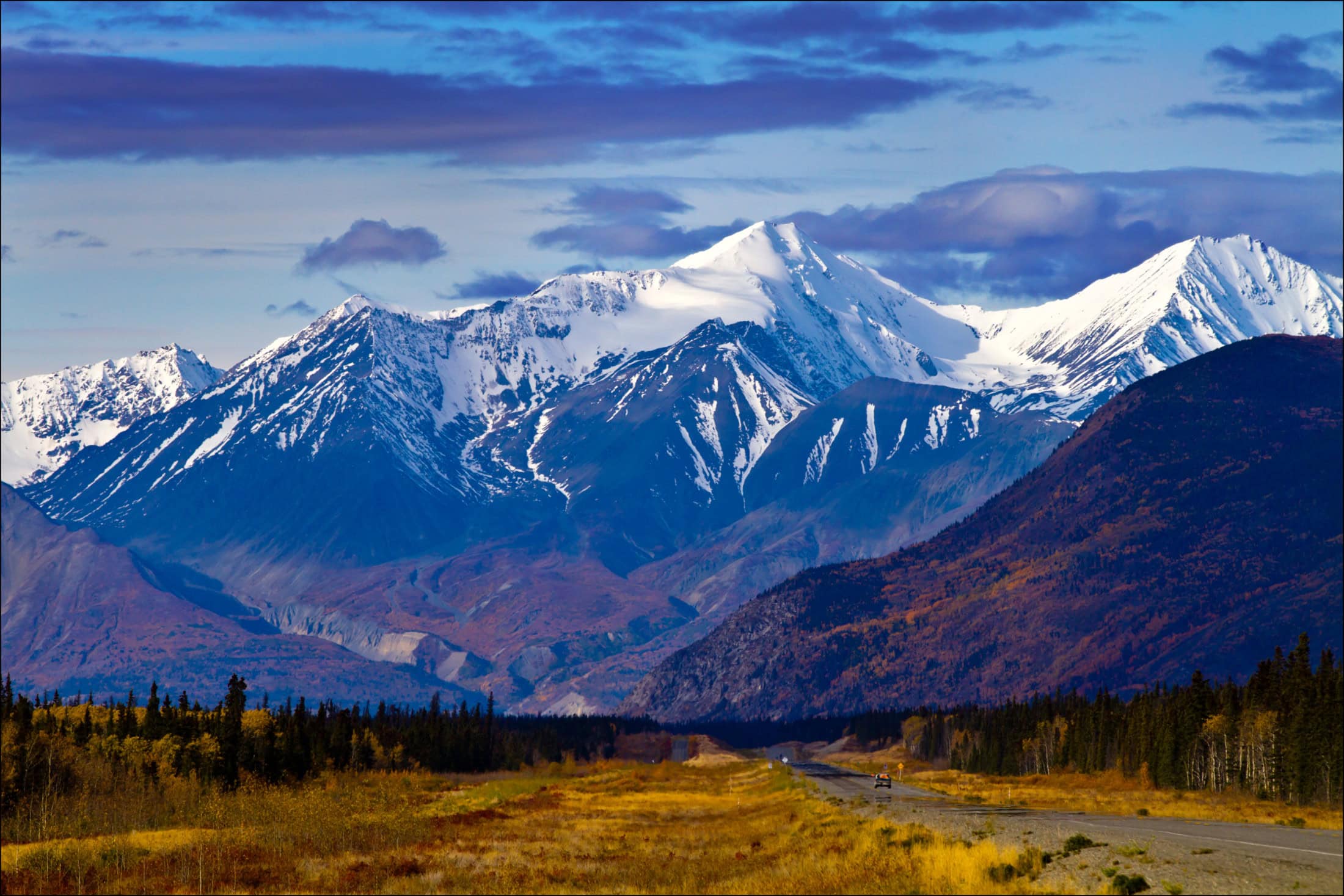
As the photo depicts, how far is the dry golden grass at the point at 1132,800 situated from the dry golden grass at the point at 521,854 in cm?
1568

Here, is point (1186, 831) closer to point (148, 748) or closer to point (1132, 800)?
point (1132, 800)

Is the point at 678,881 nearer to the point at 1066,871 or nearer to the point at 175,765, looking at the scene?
the point at 1066,871

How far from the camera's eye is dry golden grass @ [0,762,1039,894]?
6197 centimetres

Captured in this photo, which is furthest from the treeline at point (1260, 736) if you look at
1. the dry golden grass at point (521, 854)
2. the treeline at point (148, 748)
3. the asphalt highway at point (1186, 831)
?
the treeline at point (148, 748)

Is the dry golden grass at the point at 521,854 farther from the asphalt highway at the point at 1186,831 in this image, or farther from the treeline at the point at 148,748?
the treeline at the point at 148,748

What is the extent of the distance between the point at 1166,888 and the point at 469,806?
87.9 meters

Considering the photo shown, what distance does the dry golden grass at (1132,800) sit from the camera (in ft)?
302

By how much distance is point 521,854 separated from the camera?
82062mm

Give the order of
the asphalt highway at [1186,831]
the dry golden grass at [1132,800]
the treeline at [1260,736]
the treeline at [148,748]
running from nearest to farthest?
the asphalt highway at [1186,831] → the dry golden grass at [1132,800] → the treeline at [148,748] → the treeline at [1260,736]

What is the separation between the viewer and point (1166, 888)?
50875 mm

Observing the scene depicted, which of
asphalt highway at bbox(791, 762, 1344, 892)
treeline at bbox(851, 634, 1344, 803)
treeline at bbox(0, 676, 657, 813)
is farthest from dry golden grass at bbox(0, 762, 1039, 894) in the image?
treeline at bbox(851, 634, 1344, 803)

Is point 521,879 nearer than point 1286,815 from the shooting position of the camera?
Yes

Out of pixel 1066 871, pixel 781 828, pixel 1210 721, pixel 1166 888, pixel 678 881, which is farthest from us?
pixel 1210 721

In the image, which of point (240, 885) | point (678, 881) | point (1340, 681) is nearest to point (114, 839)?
point (240, 885)
